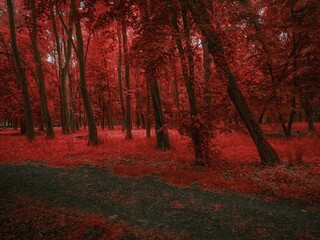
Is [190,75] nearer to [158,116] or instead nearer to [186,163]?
[186,163]

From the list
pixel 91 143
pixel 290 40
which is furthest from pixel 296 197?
pixel 290 40

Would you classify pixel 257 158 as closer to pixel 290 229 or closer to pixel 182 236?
pixel 290 229

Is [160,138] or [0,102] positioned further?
[0,102]

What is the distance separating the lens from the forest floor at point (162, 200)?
11.3 feet

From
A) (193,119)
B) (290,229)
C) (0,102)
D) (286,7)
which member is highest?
(286,7)

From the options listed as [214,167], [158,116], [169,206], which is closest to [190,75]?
[214,167]

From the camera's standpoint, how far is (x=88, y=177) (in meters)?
6.49

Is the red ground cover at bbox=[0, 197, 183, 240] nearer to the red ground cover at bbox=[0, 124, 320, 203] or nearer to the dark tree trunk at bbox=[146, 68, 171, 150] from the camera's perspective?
the red ground cover at bbox=[0, 124, 320, 203]

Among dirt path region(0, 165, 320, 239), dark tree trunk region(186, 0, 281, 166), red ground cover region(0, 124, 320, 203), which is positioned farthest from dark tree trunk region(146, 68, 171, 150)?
dirt path region(0, 165, 320, 239)

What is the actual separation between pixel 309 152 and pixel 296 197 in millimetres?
4989

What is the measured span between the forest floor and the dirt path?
0.05ft

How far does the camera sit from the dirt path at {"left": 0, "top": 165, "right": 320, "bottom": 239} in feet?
11.4

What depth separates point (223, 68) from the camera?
21.1 ft

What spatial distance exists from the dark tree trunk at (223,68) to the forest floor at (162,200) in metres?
0.62
